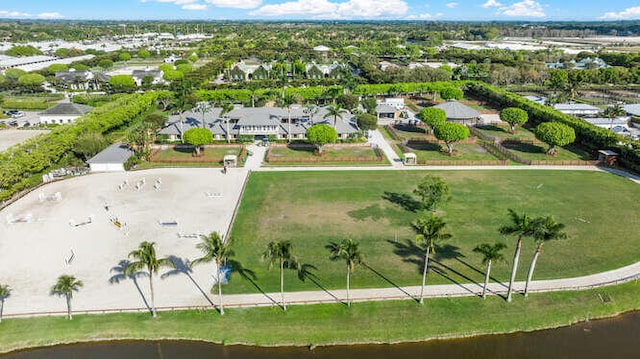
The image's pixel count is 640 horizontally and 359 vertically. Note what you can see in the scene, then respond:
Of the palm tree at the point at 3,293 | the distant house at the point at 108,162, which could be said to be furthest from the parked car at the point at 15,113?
the palm tree at the point at 3,293

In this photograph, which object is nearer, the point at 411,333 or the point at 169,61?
the point at 411,333

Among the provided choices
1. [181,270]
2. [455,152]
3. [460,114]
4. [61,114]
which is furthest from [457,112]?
[61,114]

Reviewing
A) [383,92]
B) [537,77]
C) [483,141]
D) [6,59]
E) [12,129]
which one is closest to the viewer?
[483,141]

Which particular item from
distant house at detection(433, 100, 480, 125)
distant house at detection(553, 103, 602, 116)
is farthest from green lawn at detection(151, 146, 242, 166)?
distant house at detection(553, 103, 602, 116)

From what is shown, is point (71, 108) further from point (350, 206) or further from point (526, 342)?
point (526, 342)

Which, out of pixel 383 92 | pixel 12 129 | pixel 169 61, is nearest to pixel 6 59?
pixel 169 61

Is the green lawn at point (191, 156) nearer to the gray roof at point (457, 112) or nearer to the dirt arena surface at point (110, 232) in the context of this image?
the dirt arena surface at point (110, 232)
